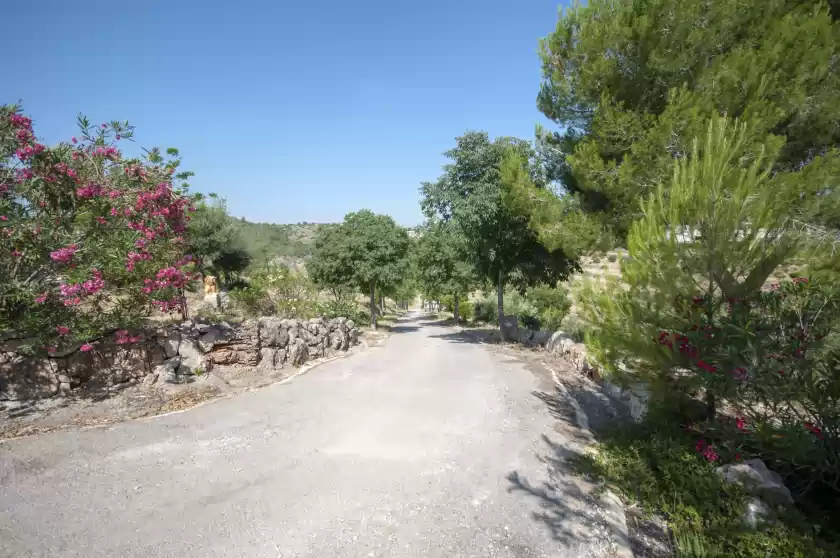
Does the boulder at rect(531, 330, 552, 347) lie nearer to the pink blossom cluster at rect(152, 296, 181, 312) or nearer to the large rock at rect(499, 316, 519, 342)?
the large rock at rect(499, 316, 519, 342)

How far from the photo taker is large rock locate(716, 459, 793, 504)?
3625mm

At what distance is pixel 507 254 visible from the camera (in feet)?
49.4

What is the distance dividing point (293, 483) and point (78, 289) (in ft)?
15.8

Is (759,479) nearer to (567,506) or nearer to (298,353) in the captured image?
(567,506)

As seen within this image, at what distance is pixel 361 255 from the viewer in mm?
19344

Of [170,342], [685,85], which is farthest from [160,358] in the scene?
[685,85]

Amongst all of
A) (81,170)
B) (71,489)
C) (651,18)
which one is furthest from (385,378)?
(651,18)

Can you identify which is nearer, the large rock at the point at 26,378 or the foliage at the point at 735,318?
the foliage at the point at 735,318

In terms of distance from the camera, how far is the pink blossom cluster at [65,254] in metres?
5.90

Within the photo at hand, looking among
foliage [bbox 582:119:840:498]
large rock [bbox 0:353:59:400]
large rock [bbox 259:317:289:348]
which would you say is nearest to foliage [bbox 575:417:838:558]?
foliage [bbox 582:119:840:498]

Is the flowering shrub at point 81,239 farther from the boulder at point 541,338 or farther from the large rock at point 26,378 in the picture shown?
the boulder at point 541,338

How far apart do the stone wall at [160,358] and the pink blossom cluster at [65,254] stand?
4.99ft

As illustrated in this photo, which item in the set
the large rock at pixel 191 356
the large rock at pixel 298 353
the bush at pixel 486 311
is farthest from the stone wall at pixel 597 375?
the bush at pixel 486 311

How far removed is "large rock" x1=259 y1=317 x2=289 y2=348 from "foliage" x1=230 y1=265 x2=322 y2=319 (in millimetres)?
2644
